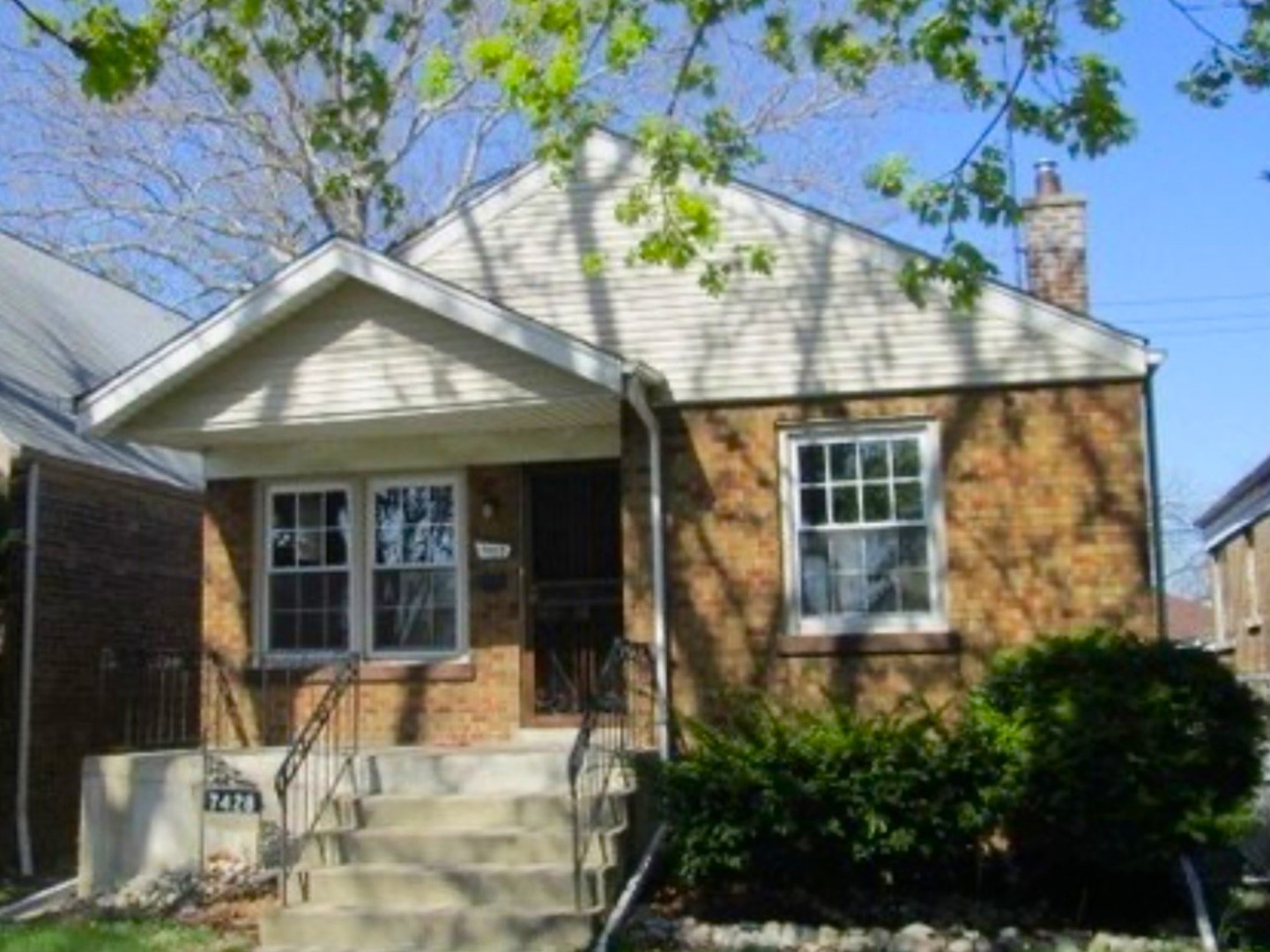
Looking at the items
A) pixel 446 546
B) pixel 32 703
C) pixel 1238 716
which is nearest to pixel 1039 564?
pixel 1238 716

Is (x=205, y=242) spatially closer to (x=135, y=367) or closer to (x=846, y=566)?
(x=135, y=367)

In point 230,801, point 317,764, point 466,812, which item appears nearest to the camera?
point 466,812

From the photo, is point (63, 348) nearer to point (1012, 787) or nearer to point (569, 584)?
point (569, 584)

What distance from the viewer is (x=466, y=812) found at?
11.2 m

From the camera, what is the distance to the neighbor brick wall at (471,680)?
541 inches

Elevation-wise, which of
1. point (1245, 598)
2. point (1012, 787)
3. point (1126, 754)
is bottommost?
point (1012, 787)

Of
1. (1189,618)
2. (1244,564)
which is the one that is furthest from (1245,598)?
(1189,618)

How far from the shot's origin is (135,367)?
511 inches

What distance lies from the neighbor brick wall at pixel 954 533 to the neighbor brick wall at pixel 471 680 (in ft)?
4.29

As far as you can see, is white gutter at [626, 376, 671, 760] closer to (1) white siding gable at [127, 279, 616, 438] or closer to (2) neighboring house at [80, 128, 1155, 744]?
(2) neighboring house at [80, 128, 1155, 744]

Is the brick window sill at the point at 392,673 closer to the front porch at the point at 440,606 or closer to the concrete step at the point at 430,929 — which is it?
the front porch at the point at 440,606

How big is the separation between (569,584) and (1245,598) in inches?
632

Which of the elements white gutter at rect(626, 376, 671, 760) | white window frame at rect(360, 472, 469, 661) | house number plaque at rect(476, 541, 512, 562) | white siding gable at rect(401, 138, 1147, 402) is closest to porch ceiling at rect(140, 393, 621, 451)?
white gutter at rect(626, 376, 671, 760)

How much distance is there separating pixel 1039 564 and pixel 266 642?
6.81 metres
